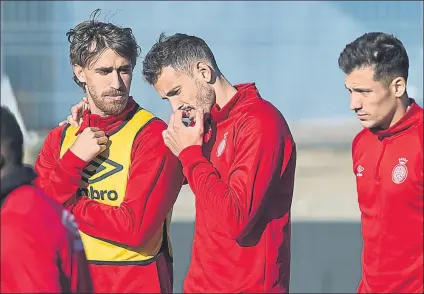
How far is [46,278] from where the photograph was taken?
9.41 feet

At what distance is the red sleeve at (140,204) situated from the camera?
405 centimetres

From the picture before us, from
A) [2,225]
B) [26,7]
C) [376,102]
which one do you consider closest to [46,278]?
[2,225]

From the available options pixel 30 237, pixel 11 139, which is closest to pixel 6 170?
pixel 11 139

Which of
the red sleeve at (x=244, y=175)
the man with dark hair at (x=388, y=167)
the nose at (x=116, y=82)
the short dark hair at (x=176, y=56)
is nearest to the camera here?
the red sleeve at (x=244, y=175)

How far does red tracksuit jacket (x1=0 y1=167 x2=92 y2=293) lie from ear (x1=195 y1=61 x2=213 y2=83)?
1.11m

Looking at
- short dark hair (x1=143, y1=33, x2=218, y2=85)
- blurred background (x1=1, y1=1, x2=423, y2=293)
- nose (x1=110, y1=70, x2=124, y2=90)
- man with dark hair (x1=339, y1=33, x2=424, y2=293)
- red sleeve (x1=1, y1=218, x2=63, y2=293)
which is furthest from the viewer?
blurred background (x1=1, y1=1, x2=423, y2=293)

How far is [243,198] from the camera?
3689mm

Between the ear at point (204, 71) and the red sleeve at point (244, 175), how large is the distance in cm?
25

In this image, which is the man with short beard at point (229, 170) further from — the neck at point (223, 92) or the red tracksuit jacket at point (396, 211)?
the red tracksuit jacket at point (396, 211)

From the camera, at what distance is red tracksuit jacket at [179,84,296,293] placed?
370 centimetres

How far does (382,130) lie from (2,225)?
1.55 m

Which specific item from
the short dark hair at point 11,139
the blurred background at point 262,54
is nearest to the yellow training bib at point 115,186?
the short dark hair at point 11,139

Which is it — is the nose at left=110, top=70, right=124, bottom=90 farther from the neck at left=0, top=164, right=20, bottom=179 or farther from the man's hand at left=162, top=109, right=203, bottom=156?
the neck at left=0, top=164, right=20, bottom=179

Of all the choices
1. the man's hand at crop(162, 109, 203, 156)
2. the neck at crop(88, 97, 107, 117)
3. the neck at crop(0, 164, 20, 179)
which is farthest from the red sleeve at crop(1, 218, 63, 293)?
the neck at crop(88, 97, 107, 117)
